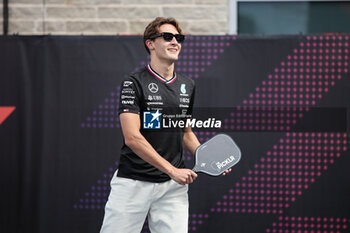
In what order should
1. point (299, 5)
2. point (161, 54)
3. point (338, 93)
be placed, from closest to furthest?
point (161, 54) → point (338, 93) → point (299, 5)

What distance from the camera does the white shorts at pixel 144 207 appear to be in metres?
2.49

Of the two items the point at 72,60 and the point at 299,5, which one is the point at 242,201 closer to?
the point at 72,60

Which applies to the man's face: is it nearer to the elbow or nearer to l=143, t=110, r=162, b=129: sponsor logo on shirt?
l=143, t=110, r=162, b=129: sponsor logo on shirt

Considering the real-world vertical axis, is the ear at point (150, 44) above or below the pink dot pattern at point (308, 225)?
above

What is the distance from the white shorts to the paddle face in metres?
0.22

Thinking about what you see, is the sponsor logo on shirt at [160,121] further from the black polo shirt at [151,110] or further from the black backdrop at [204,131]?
the black backdrop at [204,131]

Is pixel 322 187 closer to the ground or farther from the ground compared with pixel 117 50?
closer to the ground

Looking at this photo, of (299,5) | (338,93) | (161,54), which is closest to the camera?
(161,54)

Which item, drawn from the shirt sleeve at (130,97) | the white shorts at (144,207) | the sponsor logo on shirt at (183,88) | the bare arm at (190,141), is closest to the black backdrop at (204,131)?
the bare arm at (190,141)

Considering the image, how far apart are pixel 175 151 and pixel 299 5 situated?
9.46 feet

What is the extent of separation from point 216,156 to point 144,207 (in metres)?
0.55

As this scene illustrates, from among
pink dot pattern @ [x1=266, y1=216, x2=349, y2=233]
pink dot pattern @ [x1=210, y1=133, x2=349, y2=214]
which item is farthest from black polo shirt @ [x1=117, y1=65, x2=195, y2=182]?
pink dot pattern @ [x1=266, y1=216, x2=349, y2=233]

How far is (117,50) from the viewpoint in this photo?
12.1 ft

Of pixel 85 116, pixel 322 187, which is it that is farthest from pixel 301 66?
pixel 85 116
